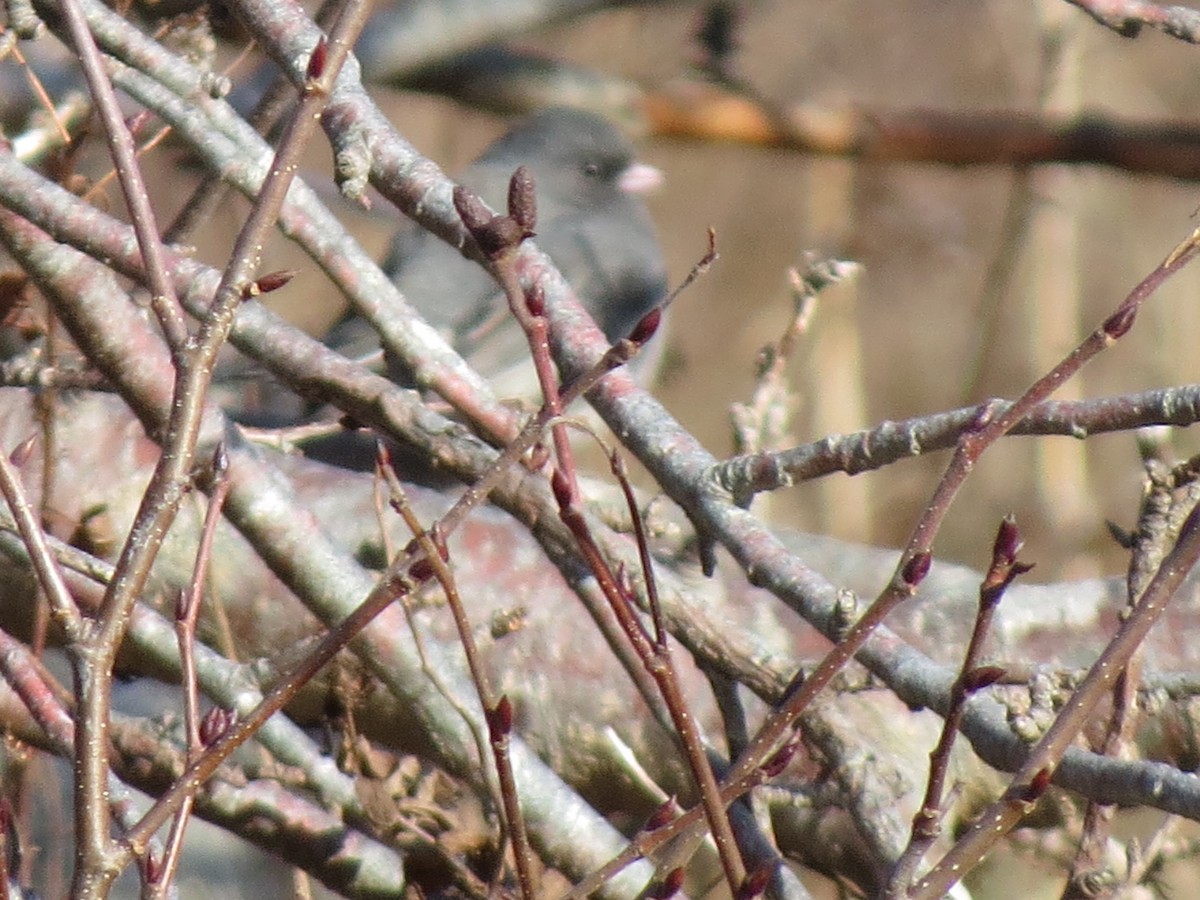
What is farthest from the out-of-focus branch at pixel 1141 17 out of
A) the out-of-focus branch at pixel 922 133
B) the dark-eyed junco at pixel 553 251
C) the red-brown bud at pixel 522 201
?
the out-of-focus branch at pixel 922 133

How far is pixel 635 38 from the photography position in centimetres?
811

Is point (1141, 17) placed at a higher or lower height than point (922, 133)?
lower

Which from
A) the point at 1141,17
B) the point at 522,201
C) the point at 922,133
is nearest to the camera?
the point at 522,201

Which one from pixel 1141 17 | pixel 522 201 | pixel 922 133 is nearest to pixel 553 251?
pixel 922 133

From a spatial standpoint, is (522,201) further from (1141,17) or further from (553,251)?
(553,251)

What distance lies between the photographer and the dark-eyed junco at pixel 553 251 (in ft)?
14.3

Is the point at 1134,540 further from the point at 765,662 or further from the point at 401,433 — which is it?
the point at 401,433

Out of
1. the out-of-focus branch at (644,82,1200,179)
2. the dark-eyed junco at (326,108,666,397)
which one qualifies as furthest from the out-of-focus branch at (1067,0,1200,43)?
the out-of-focus branch at (644,82,1200,179)

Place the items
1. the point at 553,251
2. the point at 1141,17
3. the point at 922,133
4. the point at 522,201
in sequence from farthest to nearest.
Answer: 1. the point at 922,133
2. the point at 553,251
3. the point at 1141,17
4. the point at 522,201

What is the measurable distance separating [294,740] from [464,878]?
10.7 inches

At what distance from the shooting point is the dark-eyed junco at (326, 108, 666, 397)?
436 cm

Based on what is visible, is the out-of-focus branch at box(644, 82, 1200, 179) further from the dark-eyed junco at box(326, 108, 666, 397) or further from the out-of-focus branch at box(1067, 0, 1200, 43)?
the out-of-focus branch at box(1067, 0, 1200, 43)

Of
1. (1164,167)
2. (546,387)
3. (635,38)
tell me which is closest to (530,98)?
(1164,167)

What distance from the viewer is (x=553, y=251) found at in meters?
4.86
